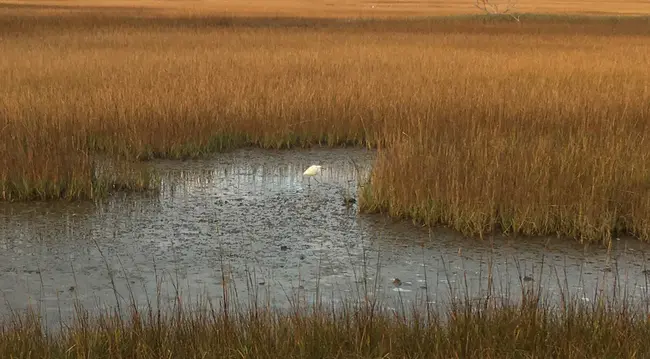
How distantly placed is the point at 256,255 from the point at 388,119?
13.9 ft

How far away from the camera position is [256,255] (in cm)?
502

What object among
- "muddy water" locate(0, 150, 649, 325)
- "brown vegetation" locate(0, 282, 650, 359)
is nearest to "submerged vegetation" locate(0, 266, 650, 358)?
"brown vegetation" locate(0, 282, 650, 359)

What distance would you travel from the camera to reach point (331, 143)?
8.65 meters

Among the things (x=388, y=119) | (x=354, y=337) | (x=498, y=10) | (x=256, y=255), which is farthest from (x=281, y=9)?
(x=354, y=337)

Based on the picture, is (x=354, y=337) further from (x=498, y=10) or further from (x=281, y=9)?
(x=498, y=10)

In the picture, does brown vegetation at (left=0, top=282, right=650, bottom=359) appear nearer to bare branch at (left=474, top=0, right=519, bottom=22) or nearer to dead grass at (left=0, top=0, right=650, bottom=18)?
bare branch at (left=474, top=0, right=519, bottom=22)

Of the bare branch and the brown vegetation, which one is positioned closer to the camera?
the brown vegetation

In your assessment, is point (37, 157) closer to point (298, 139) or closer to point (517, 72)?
point (298, 139)

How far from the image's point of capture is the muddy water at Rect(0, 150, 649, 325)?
4.33 metres

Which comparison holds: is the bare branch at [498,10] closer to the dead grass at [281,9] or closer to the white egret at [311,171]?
the dead grass at [281,9]

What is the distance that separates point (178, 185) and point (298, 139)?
2.09m

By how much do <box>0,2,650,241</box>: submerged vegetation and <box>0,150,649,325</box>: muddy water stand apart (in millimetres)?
304

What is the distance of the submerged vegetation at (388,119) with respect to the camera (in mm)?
5816

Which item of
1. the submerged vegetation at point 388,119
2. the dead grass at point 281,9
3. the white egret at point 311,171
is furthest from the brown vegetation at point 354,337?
the dead grass at point 281,9
